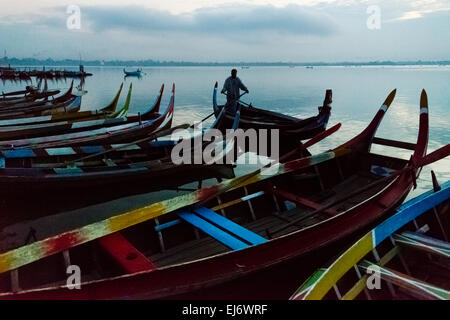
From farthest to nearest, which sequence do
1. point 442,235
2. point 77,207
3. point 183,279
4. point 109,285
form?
point 77,207 < point 442,235 < point 183,279 < point 109,285

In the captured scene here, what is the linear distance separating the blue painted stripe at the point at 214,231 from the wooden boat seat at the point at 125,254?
0.89m

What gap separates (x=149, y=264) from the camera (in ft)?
11.7

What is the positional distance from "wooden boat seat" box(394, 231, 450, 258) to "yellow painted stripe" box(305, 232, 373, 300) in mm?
719

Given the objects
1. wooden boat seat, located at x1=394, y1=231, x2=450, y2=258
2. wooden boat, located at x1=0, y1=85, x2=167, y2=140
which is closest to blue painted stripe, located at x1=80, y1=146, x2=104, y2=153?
wooden boat, located at x1=0, y1=85, x2=167, y2=140

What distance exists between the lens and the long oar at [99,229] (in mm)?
3275

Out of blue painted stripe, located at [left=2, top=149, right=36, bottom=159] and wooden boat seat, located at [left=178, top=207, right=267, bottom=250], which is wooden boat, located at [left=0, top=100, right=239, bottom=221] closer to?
blue painted stripe, located at [left=2, top=149, right=36, bottom=159]

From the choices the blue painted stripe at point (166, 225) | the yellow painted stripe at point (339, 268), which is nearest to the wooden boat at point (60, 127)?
the blue painted stripe at point (166, 225)

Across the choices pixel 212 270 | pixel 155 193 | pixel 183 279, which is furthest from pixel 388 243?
pixel 155 193

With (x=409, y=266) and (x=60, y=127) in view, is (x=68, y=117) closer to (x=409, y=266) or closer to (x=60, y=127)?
(x=60, y=127)

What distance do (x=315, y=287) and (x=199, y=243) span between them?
1.92 meters

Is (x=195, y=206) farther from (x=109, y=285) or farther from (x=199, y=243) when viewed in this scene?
(x=109, y=285)

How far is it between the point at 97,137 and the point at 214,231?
6.09 m

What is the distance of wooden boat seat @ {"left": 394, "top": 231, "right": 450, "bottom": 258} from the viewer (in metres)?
4.20

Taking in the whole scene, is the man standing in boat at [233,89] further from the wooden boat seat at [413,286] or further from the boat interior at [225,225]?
the wooden boat seat at [413,286]
